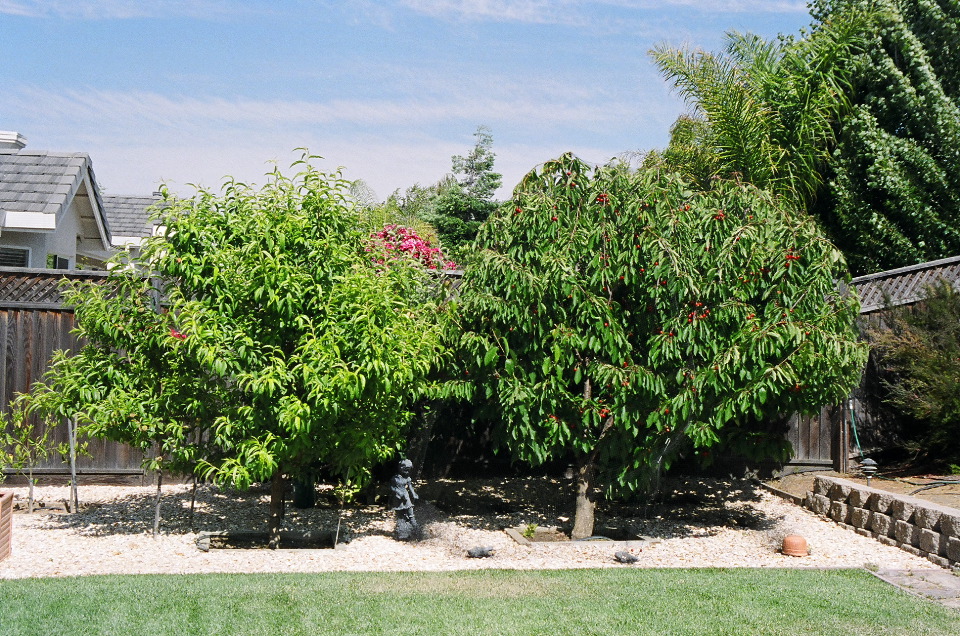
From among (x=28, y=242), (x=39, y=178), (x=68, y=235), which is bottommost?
(x=28, y=242)

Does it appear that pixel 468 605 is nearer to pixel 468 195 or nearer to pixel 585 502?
pixel 585 502

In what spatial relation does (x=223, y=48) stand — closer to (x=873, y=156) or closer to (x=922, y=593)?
(x=873, y=156)

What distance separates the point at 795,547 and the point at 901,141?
9.91 m

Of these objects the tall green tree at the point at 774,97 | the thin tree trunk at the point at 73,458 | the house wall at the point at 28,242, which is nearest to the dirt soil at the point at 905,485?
the tall green tree at the point at 774,97

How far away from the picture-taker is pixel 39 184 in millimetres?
12336

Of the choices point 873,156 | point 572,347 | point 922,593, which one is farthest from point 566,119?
point 922,593

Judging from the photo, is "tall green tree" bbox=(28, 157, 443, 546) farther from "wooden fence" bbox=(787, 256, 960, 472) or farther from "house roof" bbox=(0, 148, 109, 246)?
"wooden fence" bbox=(787, 256, 960, 472)

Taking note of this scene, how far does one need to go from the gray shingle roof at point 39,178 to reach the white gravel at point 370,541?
4.27m

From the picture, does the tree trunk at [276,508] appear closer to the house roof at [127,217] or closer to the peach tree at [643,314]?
the peach tree at [643,314]

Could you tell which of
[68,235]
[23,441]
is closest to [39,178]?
[68,235]

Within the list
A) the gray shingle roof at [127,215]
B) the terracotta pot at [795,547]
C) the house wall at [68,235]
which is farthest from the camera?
the gray shingle roof at [127,215]

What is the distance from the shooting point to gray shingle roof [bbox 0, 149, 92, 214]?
38.6 feet

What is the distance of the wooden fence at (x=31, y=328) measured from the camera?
9242 mm

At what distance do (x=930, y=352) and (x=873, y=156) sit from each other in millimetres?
6611
